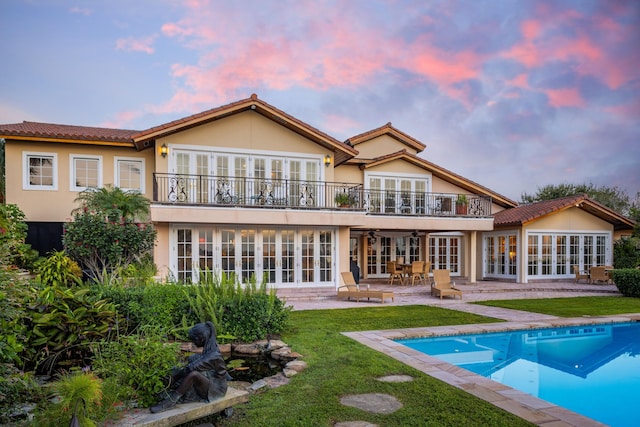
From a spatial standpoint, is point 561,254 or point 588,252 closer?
point 561,254

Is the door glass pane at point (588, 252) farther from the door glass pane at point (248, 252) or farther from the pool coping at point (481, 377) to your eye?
the door glass pane at point (248, 252)

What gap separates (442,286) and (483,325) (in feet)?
19.1

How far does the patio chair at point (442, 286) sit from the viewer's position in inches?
601

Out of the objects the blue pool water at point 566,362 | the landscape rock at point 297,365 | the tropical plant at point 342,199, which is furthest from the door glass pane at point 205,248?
the landscape rock at point 297,365

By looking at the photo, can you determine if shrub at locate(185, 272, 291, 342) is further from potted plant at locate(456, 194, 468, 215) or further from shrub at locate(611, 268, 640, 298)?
shrub at locate(611, 268, 640, 298)

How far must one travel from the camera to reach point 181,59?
56.4 ft

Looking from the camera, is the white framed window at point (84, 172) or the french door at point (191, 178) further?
the white framed window at point (84, 172)

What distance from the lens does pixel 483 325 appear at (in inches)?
393

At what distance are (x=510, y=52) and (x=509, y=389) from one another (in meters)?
15.5

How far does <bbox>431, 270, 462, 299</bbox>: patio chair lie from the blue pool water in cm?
498

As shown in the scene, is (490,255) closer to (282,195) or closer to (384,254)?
(384,254)

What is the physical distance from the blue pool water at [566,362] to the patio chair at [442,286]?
196 inches

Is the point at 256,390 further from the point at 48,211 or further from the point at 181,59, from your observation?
the point at 181,59

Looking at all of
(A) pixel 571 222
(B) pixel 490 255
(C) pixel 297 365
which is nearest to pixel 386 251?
(B) pixel 490 255
